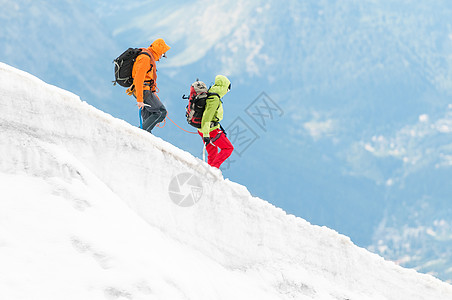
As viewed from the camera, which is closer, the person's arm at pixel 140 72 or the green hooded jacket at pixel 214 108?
the green hooded jacket at pixel 214 108

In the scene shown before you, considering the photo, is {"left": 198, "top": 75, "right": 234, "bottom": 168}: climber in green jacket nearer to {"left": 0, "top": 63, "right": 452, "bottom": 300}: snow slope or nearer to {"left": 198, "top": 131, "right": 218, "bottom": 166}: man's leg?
{"left": 198, "top": 131, "right": 218, "bottom": 166}: man's leg

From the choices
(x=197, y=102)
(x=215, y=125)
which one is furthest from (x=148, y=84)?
(x=215, y=125)

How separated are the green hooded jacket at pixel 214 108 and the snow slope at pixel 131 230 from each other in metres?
2.18

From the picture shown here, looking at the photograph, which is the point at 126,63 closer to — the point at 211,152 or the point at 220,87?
the point at 220,87

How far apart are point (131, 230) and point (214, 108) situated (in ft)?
16.2

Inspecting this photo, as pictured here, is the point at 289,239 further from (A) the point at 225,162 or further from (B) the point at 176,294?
(B) the point at 176,294

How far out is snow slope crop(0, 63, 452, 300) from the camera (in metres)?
6.35

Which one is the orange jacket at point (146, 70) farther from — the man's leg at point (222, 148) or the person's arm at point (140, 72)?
the man's leg at point (222, 148)

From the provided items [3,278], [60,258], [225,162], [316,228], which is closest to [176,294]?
[60,258]

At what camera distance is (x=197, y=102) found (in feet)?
39.2

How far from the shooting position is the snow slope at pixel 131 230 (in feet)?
20.8

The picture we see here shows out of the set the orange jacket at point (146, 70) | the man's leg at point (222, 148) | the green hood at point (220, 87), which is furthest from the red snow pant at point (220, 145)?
the orange jacket at point (146, 70)

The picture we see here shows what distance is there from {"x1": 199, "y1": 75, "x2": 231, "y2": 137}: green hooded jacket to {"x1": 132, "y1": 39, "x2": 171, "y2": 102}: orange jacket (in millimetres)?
1537

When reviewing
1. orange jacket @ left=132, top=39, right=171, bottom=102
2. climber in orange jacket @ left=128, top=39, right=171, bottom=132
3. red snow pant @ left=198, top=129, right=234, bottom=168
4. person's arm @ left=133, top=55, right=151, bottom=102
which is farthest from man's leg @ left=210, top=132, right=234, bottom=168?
person's arm @ left=133, top=55, right=151, bottom=102
